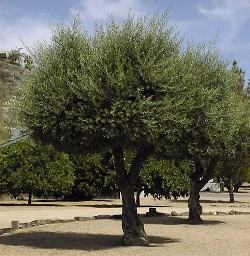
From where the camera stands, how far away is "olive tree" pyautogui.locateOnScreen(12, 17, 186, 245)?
1368 cm

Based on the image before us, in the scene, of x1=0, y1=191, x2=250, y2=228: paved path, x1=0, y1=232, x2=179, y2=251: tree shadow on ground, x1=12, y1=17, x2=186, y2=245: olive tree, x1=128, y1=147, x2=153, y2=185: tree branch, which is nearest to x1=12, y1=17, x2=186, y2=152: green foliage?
x1=12, y1=17, x2=186, y2=245: olive tree

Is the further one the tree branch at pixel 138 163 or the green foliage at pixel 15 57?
the green foliage at pixel 15 57

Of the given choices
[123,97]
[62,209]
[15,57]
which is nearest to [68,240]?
[123,97]

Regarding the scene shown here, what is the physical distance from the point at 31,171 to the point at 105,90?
23.4 metres

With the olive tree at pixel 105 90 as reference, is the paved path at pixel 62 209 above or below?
below

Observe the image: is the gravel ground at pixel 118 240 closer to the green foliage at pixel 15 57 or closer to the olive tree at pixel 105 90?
the olive tree at pixel 105 90

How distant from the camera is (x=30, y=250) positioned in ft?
46.5

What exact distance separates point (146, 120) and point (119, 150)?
87.0 inches

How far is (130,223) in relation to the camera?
15.3 m

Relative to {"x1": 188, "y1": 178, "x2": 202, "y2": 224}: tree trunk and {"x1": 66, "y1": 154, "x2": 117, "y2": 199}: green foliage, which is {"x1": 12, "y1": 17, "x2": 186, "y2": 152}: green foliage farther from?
{"x1": 66, "y1": 154, "x2": 117, "y2": 199}: green foliage

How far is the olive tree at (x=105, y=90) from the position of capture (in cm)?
1368

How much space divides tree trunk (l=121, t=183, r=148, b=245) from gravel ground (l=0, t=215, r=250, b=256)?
13.3 inches

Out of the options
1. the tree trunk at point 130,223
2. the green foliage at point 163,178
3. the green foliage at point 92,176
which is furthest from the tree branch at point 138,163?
the green foliage at point 92,176

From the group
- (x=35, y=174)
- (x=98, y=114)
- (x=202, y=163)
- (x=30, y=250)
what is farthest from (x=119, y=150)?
(x=35, y=174)
